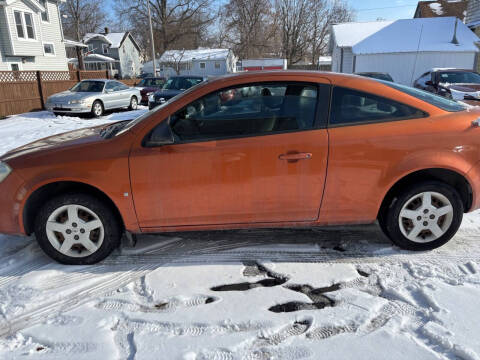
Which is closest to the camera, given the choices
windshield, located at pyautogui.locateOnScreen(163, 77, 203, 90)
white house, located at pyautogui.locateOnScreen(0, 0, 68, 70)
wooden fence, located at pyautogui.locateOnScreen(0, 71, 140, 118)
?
windshield, located at pyautogui.locateOnScreen(163, 77, 203, 90)

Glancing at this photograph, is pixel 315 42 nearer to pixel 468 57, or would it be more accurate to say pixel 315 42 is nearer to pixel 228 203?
pixel 468 57

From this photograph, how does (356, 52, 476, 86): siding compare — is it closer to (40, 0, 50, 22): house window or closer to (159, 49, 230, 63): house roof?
(40, 0, 50, 22): house window

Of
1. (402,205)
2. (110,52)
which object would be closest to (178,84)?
(402,205)

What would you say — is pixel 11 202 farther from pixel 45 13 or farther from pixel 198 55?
pixel 198 55

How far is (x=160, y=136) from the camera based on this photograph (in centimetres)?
316

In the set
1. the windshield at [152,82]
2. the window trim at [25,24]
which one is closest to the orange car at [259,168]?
the windshield at [152,82]

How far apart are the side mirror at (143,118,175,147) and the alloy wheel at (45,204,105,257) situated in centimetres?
82

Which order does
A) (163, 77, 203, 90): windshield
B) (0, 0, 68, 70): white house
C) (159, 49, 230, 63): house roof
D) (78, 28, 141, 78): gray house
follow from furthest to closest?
(78, 28, 141, 78): gray house
(159, 49, 230, 63): house roof
(0, 0, 68, 70): white house
(163, 77, 203, 90): windshield

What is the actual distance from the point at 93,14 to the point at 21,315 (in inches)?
2648

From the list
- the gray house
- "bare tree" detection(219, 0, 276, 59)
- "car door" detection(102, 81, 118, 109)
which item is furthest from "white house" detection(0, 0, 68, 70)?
"bare tree" detection(219, 0, 276, 59)

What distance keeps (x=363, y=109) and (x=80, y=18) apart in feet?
216

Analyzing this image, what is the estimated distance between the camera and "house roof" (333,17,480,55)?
944 inches

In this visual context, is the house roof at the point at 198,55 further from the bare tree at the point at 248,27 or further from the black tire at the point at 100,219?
the black tire at the point at 100,219

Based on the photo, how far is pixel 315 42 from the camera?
5534 cm
